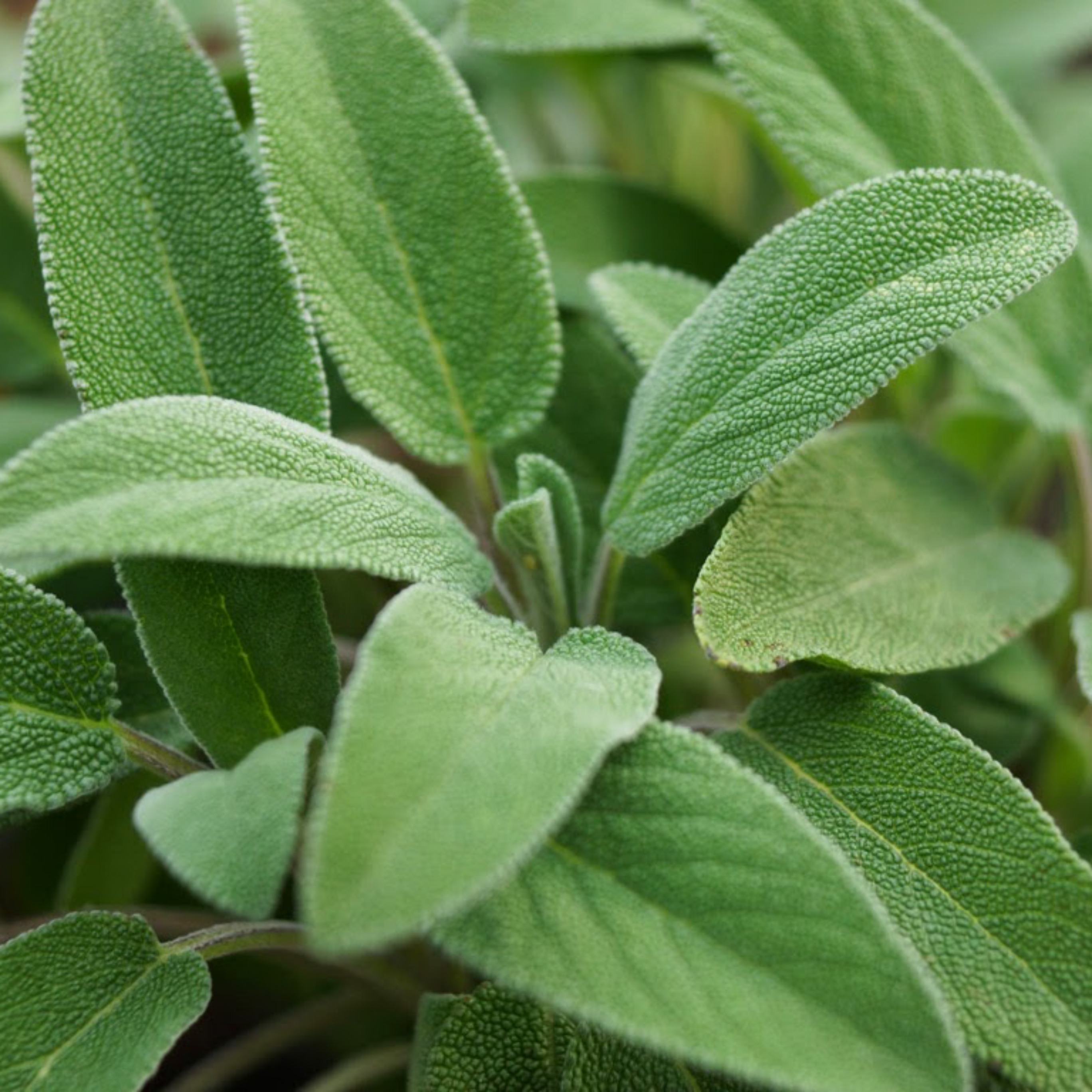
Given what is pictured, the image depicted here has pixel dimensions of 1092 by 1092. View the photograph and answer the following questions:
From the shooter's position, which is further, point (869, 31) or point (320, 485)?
point (869, 31)

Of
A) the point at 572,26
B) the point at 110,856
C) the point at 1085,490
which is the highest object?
the point at 572,26

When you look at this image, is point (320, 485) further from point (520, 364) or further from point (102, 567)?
point (102, 567)

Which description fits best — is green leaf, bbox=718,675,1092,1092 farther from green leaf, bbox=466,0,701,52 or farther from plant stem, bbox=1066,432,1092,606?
green leaf, bbox=466,0,701,52

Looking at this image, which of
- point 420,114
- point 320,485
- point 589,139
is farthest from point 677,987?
point 589,139

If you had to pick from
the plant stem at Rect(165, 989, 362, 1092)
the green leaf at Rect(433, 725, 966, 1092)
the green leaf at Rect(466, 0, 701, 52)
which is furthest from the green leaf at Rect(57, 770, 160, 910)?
the green leaf at Rect(466, 0, 701, 52)

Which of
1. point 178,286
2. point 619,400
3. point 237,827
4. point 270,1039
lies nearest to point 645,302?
point 619,400

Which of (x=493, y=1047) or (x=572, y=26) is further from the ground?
(x=572, y=26)

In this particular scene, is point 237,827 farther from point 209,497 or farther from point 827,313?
point 827,313
